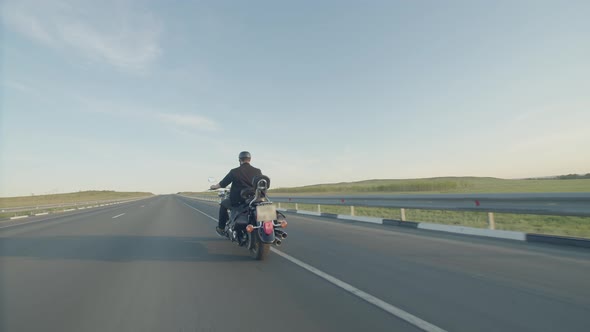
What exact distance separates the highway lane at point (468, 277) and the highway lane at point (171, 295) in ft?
2.12

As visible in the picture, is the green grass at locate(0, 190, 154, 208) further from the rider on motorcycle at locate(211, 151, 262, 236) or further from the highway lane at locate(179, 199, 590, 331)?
the highway lane at locate(179, 199, 590, 331)

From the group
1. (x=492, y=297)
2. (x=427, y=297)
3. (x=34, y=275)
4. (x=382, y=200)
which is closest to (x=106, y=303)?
(x=34, y=275)

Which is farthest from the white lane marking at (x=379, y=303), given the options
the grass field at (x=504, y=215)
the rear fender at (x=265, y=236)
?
the grass field at (x=504, y=215)

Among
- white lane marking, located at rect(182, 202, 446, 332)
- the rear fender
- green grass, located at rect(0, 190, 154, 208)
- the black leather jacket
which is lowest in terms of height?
white lane marking, located at rect(182, 202, 446, 332)

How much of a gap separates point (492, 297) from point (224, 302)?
10.9ft

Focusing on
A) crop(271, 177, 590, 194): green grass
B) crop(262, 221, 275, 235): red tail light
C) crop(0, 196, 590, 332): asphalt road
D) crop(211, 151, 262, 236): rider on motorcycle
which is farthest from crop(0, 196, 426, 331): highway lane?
crop(271, 177, 590, 194): green grass

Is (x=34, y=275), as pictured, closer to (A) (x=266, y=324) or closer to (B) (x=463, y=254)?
(A) (x=266, y=324)

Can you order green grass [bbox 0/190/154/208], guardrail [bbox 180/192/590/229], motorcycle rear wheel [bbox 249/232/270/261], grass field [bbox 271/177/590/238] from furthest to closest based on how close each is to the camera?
green grass [bbox 0/190/154/208]
grass field [bbox 271/177/590/238]
guardrail [bbox 180/192/590/229]
motorcycle rear wheel [bbox 249/232/270/261]

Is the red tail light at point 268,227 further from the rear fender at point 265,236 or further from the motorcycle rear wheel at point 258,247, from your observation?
the motorcycle rear wheel at point 258,247

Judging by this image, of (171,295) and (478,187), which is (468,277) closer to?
(171,295)

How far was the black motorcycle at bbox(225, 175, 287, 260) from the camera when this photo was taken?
20.0 feet

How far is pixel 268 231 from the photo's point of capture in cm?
606

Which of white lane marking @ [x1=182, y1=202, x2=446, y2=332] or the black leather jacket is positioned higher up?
the black leather jacket

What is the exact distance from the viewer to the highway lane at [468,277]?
3332 millimetres
